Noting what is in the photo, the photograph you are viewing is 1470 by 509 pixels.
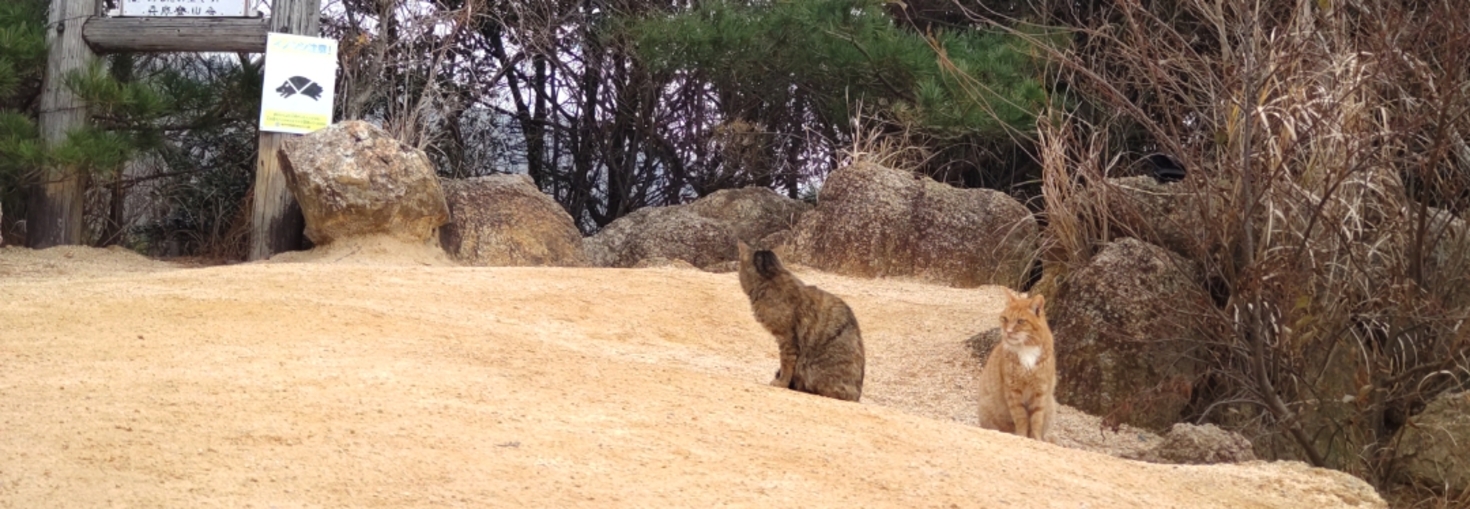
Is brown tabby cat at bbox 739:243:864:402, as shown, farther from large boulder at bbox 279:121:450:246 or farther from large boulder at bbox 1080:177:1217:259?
large boulder at bbox 279:121:450:246

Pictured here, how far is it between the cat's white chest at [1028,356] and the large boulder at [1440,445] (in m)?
1.71

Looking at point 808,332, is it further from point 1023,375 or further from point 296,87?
point 296,87

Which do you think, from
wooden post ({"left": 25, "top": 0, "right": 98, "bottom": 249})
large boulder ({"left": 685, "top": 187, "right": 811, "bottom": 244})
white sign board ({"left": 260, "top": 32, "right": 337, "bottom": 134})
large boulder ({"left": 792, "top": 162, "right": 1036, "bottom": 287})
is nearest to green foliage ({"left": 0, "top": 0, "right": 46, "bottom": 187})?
wooden post ({"left": 25, "top": 0, "right": 98, "bottom": 249})

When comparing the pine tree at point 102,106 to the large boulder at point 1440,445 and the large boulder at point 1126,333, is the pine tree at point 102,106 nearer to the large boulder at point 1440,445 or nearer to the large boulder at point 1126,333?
the large boulder at point 1126,333

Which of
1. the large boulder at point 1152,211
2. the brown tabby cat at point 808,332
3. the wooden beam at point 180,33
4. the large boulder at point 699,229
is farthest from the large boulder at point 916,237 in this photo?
the brown tabby cat at point 808,332

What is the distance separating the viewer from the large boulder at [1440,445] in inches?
262

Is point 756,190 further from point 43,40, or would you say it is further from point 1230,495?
point 1230,495

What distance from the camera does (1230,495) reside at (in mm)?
5090

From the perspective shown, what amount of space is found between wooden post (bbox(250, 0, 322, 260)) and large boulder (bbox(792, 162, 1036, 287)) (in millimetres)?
3689

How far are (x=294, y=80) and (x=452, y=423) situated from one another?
7144mm

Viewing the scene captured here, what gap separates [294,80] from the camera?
36.0 feet

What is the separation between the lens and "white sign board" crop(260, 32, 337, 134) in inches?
429

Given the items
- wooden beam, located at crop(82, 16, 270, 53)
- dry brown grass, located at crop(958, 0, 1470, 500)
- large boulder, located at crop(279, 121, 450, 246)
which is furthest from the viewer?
wooden beam, located at crop(82, 16, 270, 53)

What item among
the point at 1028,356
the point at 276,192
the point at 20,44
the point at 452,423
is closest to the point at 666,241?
the point at 276,192
